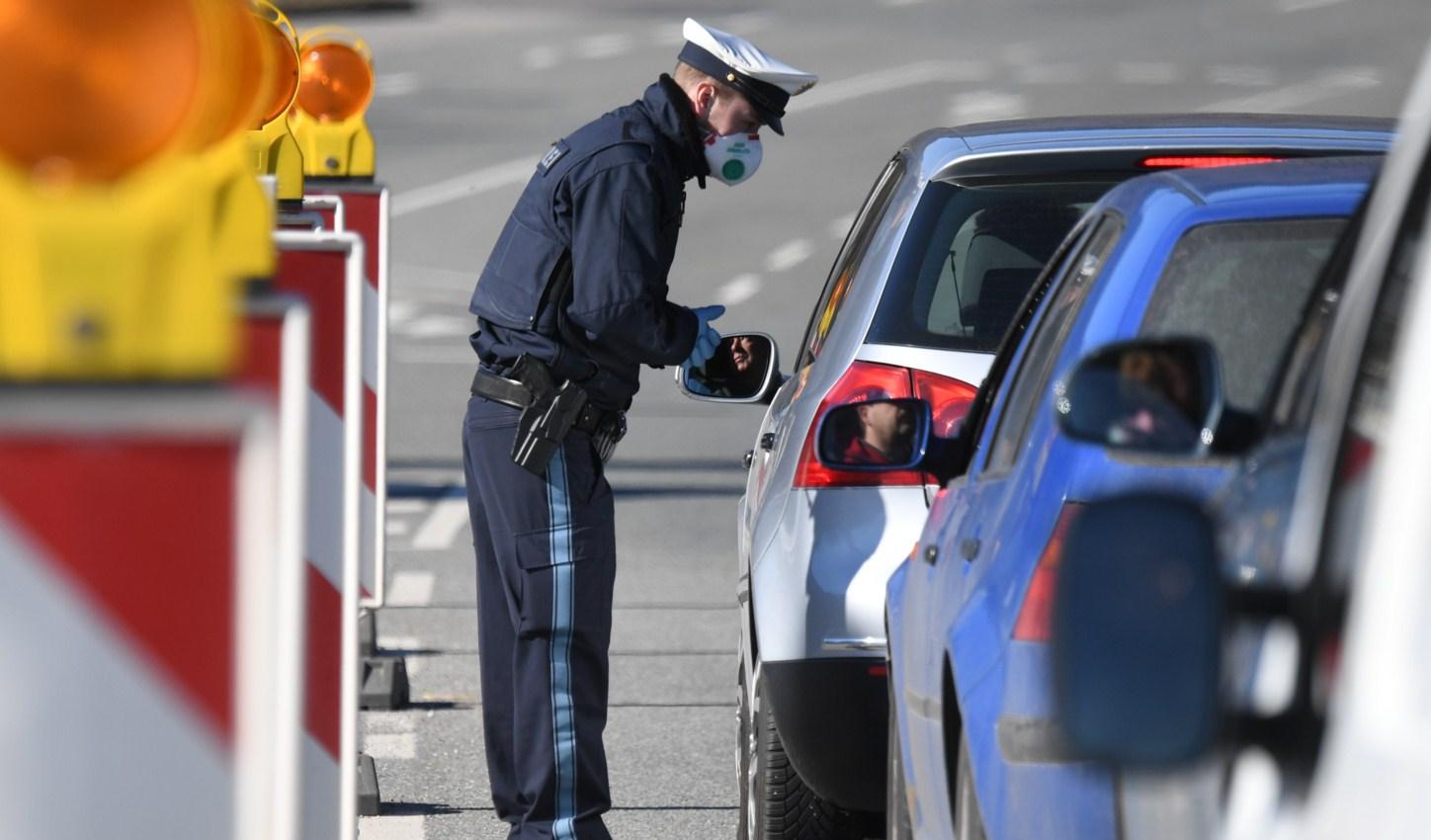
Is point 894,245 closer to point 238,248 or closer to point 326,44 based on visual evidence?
point 238,248

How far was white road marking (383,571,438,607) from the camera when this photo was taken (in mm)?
9516

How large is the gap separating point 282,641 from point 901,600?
102 inches

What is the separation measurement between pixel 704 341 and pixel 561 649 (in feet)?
2.58

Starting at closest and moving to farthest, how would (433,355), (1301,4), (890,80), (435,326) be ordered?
(433,355) < (435,326) < (890,80) < (1301,4)

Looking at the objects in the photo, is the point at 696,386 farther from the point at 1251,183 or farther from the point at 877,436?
the point at 1251,183

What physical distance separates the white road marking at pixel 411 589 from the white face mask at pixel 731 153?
159 inches

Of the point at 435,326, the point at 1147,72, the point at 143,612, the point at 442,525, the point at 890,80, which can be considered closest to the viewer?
the point at 143,612

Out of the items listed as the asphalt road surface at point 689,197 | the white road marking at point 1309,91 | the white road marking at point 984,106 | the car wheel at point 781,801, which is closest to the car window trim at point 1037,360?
the car wheel at point 781,801

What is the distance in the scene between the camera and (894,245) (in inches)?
204

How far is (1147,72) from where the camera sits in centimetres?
3228

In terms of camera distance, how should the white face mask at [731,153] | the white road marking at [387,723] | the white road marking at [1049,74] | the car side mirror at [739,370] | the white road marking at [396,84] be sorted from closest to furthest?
the white face mask at [731,153] < the car side mirror at [739,370] < the white road marking at [387,723] < the white road marking at [1049,74] < the white road marking at [396,84]

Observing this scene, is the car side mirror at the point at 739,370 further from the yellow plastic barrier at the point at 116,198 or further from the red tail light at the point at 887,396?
the yellow plastic barrier at the point at 116,198

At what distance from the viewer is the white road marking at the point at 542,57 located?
3444 cm

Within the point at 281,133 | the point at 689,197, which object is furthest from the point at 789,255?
the point at 281,133
